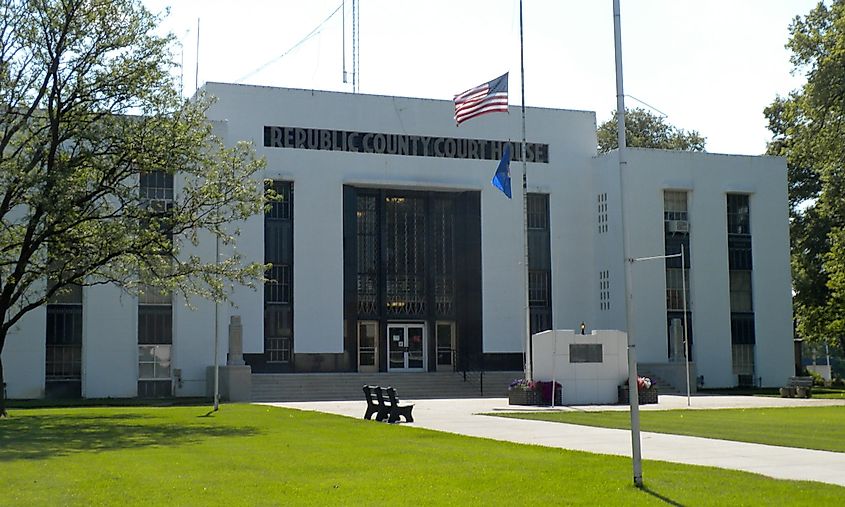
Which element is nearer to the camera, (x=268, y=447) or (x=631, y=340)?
(x=631, y=340)

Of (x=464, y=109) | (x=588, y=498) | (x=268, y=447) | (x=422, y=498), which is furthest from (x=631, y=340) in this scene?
(x=464, y=109)

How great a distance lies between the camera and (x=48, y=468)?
16.5 m

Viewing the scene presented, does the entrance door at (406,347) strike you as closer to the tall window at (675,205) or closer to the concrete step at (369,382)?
the concrete step at (369,382)

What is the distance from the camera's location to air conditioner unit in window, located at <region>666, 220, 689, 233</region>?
5647 cm

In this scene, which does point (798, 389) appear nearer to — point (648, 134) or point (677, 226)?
point (677, 226)

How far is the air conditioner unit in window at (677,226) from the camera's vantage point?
185 ft

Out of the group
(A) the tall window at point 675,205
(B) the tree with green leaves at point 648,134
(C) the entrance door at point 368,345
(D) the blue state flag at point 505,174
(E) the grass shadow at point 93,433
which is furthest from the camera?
(B) the tree with green leaves at point 648,134

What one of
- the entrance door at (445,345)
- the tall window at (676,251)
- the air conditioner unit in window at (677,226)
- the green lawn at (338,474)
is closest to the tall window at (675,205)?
the tall window at (676,251)

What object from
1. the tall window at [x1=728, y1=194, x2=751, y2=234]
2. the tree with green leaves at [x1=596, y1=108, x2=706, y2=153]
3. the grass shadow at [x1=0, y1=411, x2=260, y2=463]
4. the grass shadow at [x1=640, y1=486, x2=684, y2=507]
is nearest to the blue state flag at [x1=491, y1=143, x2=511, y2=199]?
the grass shadow at [x1=0, y1=411, x2=260, y2=463]

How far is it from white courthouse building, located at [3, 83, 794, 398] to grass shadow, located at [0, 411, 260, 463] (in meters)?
15.7

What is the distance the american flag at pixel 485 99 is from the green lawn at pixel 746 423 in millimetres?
14654

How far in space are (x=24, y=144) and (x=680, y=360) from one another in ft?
109

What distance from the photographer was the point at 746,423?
2709 cm

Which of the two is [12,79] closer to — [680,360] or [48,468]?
[48,468]
